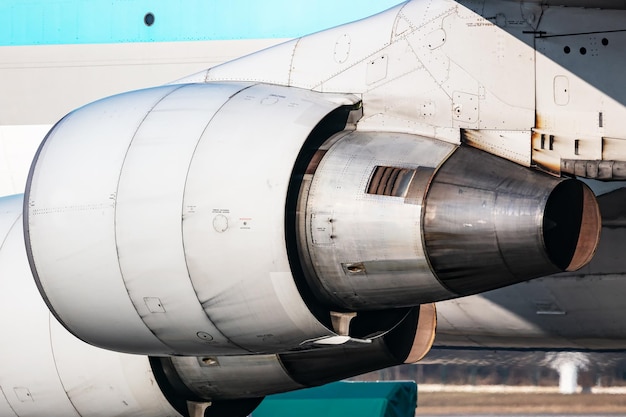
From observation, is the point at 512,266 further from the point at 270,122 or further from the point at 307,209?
the point at 270,122

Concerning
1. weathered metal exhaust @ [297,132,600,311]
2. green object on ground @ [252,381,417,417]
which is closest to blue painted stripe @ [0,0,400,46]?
weathered metal exhaust @ [297,132,600,311]

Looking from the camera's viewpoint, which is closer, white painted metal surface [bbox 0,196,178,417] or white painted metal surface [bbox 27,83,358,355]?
white painted metal surface [bbox 27,83,358,355]

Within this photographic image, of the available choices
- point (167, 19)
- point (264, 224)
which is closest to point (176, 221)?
point (264, 224)

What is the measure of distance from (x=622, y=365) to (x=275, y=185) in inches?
469

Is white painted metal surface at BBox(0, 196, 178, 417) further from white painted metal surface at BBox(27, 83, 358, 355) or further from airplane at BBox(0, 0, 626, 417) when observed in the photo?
white painted metal surface at BBox(27, 83, 358, 355)

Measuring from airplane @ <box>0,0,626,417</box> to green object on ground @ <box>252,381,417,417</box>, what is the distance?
5920 millimetres

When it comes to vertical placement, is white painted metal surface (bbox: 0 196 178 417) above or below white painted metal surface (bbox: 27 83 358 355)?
below

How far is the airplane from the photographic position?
6.95m

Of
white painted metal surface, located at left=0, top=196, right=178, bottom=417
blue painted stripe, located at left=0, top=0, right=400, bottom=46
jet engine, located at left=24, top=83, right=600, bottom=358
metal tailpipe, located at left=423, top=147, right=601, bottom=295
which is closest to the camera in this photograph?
metal tailpipe, located at left=423, top=147, right=601, bottom=295

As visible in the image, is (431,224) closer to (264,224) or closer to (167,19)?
(264,224)

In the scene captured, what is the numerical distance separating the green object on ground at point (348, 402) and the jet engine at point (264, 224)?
705cm

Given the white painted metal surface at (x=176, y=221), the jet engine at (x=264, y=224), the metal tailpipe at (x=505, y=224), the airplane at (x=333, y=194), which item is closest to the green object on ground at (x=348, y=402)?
the airplane at (x=333, y=194)

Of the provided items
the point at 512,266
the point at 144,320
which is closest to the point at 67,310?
the point at 144,320

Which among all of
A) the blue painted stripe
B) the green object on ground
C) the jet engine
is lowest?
the green object on ground
